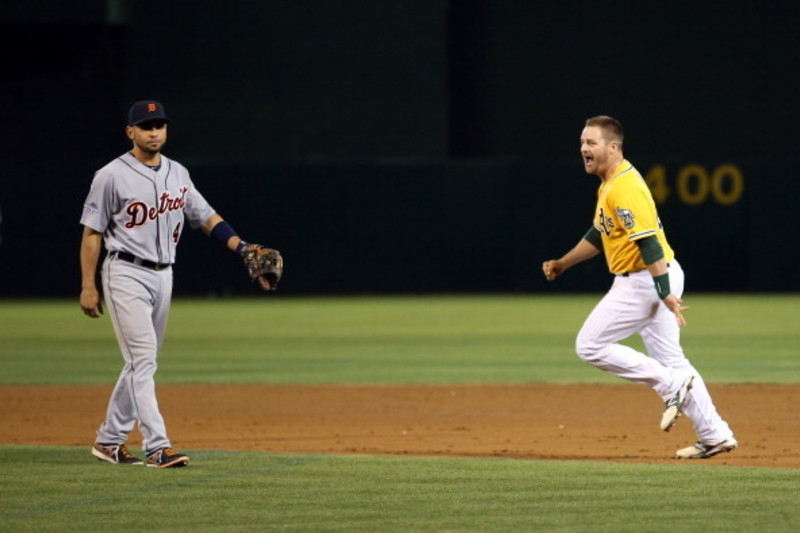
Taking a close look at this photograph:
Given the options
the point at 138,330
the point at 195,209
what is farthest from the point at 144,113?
the point at 138,330

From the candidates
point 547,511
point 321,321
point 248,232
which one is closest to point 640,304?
point 547,511

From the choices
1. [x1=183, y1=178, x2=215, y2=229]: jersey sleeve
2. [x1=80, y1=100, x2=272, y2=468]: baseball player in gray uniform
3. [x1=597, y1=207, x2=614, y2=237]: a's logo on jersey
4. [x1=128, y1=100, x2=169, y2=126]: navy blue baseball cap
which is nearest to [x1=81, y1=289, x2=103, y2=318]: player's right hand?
[x1=80, y1=100, x2=272, y2=468]: baseball player in gray uniform

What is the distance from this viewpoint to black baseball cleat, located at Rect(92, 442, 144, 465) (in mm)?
8078

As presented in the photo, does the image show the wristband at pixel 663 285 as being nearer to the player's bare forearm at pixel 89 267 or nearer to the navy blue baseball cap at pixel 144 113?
the navy blue baseball cap at pixel 144 113

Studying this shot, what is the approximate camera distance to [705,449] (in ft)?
27.0

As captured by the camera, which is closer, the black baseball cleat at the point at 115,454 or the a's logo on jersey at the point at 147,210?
the a's logo on jersey at the point at 147,210

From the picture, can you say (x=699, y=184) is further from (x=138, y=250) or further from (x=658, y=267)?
(x=138, y=250)

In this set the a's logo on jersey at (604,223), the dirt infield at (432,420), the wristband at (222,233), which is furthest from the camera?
the dirt infield at (432,420)

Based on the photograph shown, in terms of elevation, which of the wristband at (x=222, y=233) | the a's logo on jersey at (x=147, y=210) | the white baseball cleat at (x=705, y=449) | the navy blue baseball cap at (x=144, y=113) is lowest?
the white baseball cleat at (x=705, y=449)

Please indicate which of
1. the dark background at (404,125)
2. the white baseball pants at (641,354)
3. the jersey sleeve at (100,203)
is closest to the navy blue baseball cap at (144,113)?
the jersey sleeve at (100,203)

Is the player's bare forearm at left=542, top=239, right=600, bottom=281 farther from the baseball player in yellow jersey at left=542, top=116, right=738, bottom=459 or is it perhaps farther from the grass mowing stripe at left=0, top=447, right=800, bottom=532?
the grass mowing stripe at left=0, top=447, right=800, bottom=532

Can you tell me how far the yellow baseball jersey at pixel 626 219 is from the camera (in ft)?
25.3

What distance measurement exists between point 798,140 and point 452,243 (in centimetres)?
653

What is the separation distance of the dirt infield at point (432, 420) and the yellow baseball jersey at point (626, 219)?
3.72 ft
